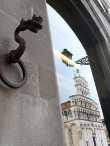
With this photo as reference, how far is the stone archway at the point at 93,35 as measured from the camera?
308cm

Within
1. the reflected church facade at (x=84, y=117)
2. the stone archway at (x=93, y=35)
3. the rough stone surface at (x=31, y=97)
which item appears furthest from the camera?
the stone archway at (x=93, y=35)

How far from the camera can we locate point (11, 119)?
0.92 m

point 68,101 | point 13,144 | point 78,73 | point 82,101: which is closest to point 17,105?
point 13,144

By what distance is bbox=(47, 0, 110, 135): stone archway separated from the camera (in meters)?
3.08

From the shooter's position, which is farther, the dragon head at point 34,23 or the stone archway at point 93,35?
the stone archway at point 93,35

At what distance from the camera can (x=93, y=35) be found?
3.26m

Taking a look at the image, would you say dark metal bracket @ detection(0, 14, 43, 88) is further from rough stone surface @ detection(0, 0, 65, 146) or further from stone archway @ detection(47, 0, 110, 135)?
stone archway @ detection(47, 0, 110, 135)

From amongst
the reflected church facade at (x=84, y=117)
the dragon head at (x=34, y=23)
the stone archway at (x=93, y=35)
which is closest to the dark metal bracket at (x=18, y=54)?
the dragon head at (x=34, y=23)

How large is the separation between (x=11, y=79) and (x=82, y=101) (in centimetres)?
193

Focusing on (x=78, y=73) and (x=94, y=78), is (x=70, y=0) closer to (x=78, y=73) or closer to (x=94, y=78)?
(x=78, y=73)

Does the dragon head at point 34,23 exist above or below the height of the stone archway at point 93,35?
below

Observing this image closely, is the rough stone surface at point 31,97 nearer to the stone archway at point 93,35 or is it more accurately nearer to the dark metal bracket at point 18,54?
the dark metal bracket at point 18,54

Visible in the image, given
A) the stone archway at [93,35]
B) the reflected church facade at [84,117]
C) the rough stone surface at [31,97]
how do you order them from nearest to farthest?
the rough stone surface at [31,97] < the reflected church facade at [84,117] < the stone archway at [93,35]

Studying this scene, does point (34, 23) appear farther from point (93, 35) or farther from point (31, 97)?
point (93, 35)
